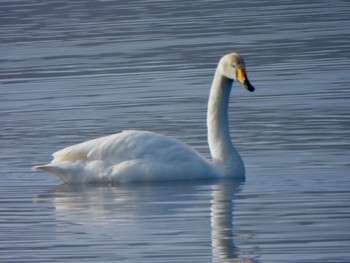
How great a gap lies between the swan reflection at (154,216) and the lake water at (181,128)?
0.7 inches

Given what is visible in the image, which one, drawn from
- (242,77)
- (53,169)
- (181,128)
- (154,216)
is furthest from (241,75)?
(181,128)

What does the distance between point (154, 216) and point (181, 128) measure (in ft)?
14.7

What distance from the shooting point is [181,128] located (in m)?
15.7

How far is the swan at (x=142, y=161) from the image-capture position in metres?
13.0

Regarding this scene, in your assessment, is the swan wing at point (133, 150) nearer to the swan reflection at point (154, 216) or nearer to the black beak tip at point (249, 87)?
the swan reflection at point (154, 216)

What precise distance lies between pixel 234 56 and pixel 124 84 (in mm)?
6910

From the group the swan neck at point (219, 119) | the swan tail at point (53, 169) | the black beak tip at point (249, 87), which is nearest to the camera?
the black beak tip at point (249, 87)

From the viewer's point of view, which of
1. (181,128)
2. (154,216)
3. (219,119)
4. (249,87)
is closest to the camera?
(154,216)

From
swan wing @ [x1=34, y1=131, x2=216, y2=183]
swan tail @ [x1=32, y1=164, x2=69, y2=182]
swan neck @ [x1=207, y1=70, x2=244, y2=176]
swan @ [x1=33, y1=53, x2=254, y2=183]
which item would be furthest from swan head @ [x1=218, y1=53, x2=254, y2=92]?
swan tail @ [x1=32, y1=164, x2=69, y2=182]

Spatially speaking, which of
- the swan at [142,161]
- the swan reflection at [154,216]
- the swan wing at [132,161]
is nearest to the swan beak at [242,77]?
the swan at [142,161]

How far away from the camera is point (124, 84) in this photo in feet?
65.2

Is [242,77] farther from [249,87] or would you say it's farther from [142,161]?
[142,161]

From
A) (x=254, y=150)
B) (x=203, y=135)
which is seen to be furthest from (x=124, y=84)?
(x=254, y=150)

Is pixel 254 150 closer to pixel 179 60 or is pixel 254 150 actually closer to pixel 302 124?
pixel 302 124
